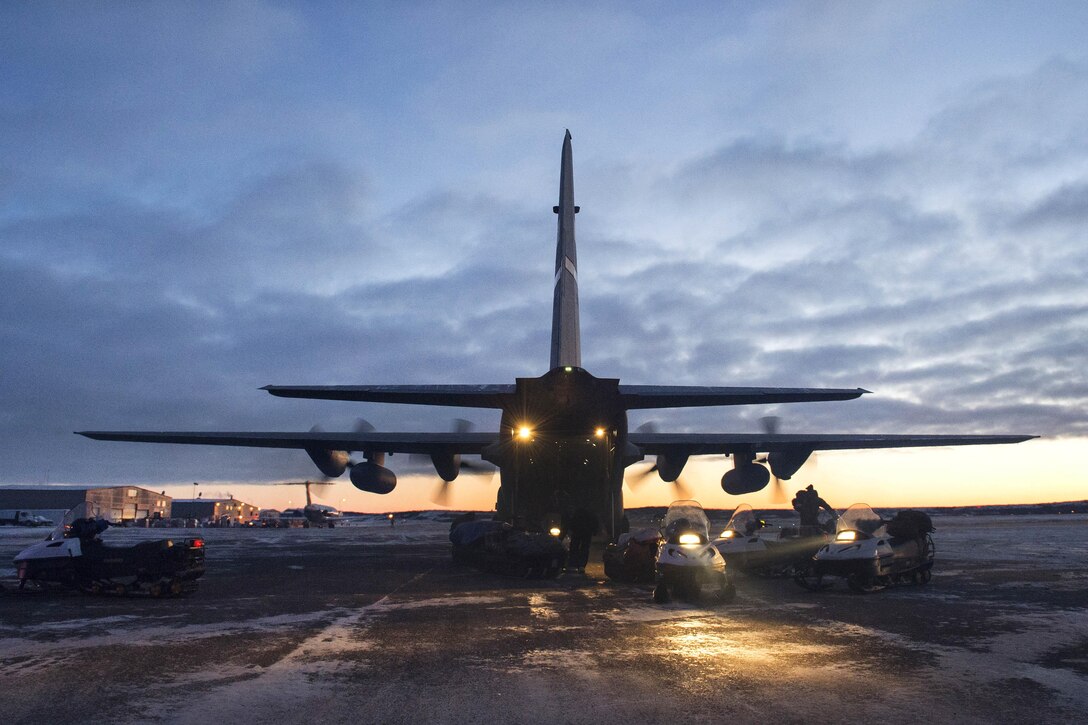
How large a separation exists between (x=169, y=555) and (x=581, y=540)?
30.5 feet

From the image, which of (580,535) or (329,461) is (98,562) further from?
(329,461)

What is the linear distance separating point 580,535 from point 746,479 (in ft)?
37.3

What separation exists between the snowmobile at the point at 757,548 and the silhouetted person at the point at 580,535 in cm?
320

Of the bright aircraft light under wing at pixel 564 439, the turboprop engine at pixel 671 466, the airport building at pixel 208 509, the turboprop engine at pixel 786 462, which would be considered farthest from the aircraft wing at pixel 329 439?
the airport building at pixel 208 509

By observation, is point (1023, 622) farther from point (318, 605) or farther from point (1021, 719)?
point (318, 605)

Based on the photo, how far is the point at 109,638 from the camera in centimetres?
880

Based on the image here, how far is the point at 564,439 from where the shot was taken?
61.7ft

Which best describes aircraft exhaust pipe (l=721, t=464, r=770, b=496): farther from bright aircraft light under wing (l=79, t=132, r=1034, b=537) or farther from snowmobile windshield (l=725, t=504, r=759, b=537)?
snowmobile windshield (l=725, t=504, r=759, b=537)

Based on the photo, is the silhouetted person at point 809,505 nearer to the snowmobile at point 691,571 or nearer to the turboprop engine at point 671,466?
the snowmobile at point 691,571

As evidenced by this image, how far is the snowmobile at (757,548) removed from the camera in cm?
1600

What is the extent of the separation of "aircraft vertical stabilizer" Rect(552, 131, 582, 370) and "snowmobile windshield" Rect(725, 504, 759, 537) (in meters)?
6.02

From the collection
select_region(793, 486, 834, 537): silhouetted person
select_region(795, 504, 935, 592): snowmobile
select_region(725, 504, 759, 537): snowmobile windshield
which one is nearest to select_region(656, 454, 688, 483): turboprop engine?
select_region(793, 486, 834, 537): silhouetted person

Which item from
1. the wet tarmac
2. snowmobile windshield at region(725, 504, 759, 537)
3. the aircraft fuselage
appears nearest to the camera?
the wet tarmac

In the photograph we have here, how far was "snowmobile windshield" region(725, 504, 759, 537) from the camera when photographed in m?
16.1
